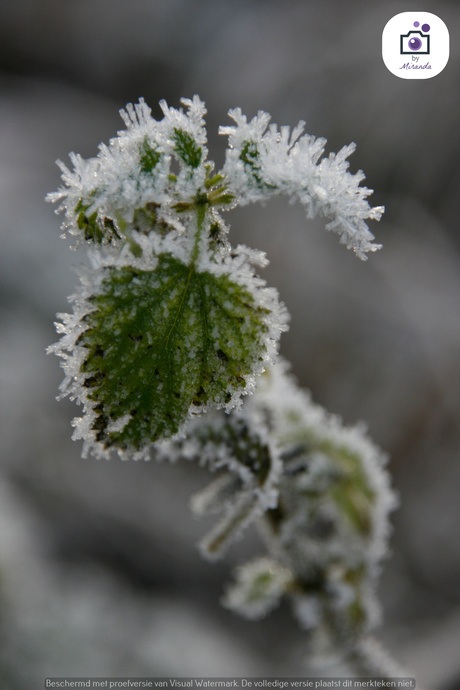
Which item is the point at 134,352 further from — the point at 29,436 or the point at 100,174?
the point at 29,436

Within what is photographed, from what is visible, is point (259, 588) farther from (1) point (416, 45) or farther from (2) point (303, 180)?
(1) point (416, 45)

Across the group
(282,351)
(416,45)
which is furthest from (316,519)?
(416,45)

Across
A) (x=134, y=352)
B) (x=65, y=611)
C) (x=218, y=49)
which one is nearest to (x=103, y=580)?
(x=65, y=611)

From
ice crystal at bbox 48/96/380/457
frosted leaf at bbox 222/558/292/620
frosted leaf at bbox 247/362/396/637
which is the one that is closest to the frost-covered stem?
ice crystal at bbox 48/96/380/457

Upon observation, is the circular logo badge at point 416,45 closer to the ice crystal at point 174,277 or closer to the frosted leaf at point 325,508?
the frosted leaf at point 325,508

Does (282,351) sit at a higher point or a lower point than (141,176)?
higher
